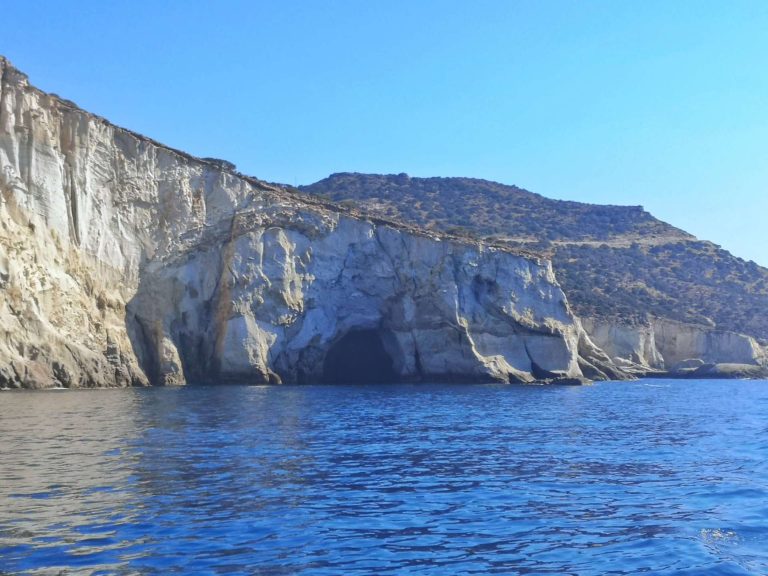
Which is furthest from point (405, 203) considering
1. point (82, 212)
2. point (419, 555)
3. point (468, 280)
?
point (419, 555)

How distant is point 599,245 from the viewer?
11469 centimetres

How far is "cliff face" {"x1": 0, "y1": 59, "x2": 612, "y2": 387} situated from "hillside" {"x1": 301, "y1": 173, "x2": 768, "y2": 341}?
84.0 feet

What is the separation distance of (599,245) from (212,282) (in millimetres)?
79707

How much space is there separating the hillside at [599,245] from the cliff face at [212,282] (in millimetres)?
25614

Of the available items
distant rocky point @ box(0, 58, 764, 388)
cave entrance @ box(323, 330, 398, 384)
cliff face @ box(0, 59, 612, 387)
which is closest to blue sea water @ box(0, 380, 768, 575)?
distant rocky point @ box(0, 58, 764, 388)

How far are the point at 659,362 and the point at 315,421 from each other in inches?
2237

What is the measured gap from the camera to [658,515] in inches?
519

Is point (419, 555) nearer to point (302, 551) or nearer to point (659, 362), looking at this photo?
point (302, 551)

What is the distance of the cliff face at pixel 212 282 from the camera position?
36906mm

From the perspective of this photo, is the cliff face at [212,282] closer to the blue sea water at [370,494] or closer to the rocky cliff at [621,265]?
the blue sea water at [370,494]

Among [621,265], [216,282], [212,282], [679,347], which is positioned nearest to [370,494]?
[212,282]

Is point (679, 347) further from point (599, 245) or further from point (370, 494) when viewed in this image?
point (370, 494)

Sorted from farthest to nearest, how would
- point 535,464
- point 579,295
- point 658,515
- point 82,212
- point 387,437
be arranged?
point 579,295 < point 82,212 < point 387,437 < point 535,464 < point 658,515

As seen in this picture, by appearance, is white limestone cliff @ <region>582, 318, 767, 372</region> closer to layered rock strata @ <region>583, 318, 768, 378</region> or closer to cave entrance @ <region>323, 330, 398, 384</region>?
layered rock strata @ <region>583, 318, 768, 378</region>
